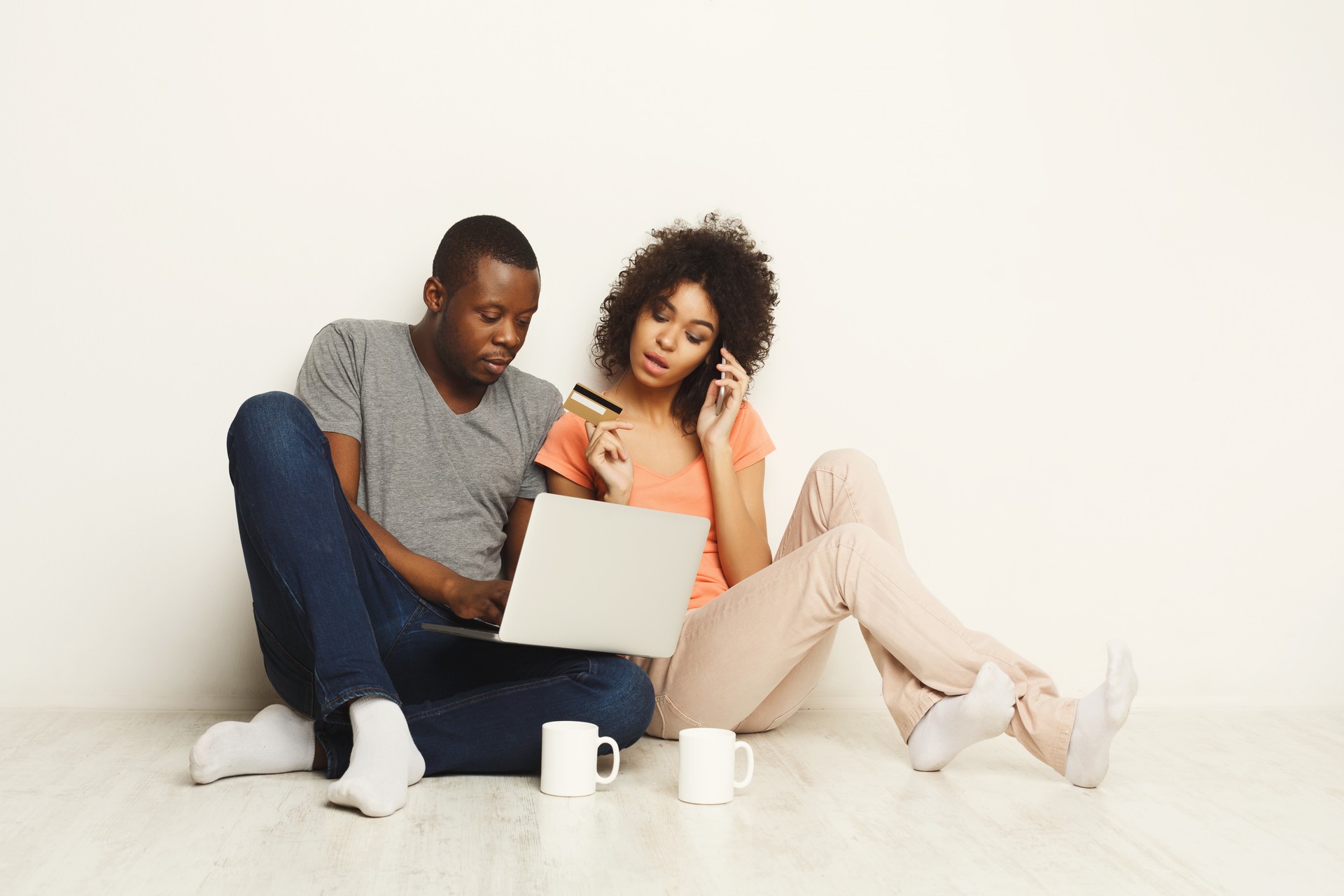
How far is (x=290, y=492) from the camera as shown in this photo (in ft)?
4.83

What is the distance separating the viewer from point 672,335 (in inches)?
82.0

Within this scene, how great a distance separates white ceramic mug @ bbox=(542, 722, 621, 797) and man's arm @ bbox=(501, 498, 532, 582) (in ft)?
1.75

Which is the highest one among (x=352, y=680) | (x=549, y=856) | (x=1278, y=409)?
(x=1278, y=409)

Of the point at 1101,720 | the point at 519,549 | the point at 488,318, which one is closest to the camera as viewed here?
the point at 1101,720

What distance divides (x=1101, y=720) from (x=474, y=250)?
4.23ft

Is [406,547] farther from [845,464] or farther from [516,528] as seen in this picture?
[845,464]

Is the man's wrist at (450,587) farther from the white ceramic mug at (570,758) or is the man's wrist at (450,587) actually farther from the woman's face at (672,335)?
the woman's face at (672,335)

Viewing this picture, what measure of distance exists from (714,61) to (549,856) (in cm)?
175

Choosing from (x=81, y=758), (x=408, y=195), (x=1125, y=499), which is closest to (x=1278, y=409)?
(x=1125, y=499)

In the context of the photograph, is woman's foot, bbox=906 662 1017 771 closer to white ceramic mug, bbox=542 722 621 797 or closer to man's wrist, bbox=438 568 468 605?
white ceramic mug, bbox=542 722 621 797

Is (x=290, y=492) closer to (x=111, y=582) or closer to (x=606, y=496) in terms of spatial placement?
(x=606, y=496)

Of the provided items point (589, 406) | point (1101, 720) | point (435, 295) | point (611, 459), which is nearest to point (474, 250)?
point (435, 295)

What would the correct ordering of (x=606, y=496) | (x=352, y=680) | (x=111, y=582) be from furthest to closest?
(x=111, y=582), (x=606, y=496), (x=352, y=680)

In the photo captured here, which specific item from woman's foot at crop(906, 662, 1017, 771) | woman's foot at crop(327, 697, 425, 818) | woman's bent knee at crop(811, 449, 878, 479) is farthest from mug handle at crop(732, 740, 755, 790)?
woman's bent knee at crop(811, 449, 878, 479)
